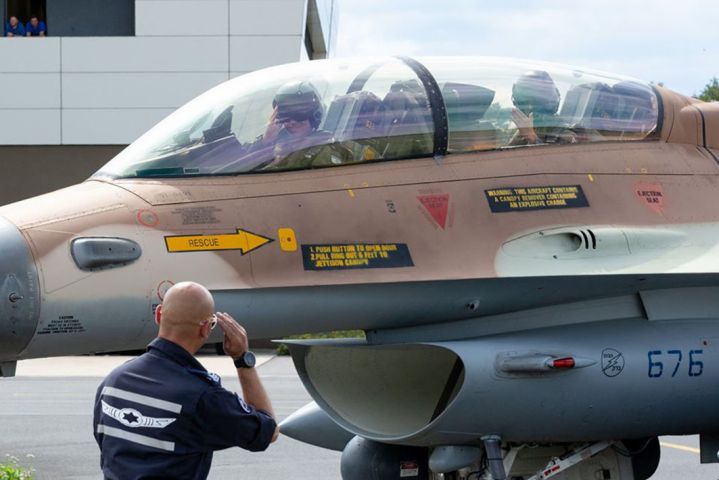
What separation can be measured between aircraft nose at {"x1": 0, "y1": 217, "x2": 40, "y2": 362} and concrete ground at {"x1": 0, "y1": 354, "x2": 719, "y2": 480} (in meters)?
5.43

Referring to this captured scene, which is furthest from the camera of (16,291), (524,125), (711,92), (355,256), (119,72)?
(711,92)

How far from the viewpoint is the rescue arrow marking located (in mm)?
5859

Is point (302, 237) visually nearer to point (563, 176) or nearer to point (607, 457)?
point (563, 176)

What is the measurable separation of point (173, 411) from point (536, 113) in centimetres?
346

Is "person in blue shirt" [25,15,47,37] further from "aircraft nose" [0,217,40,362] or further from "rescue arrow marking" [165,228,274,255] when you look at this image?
"aircraft nose" [0,217,40,362]

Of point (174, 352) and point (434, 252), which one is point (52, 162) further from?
point (174, 352)

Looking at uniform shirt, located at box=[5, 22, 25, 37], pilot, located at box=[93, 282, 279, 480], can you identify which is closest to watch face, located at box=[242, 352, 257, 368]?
pilot, located at box=[93, 282, 279, 480]

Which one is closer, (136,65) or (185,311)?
(185,311)

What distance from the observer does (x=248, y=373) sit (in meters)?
4.39

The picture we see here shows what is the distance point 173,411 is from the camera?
13.4 feet

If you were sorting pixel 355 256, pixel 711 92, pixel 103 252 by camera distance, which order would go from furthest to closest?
pixel 711 92 → pixel 355 256 → pixel 103 252

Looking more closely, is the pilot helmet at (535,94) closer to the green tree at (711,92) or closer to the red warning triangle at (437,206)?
the red warning triangle at (437,206)

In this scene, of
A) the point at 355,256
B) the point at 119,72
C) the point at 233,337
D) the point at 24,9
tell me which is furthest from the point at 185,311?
the point at 24,9

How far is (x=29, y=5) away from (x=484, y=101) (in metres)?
23.8
